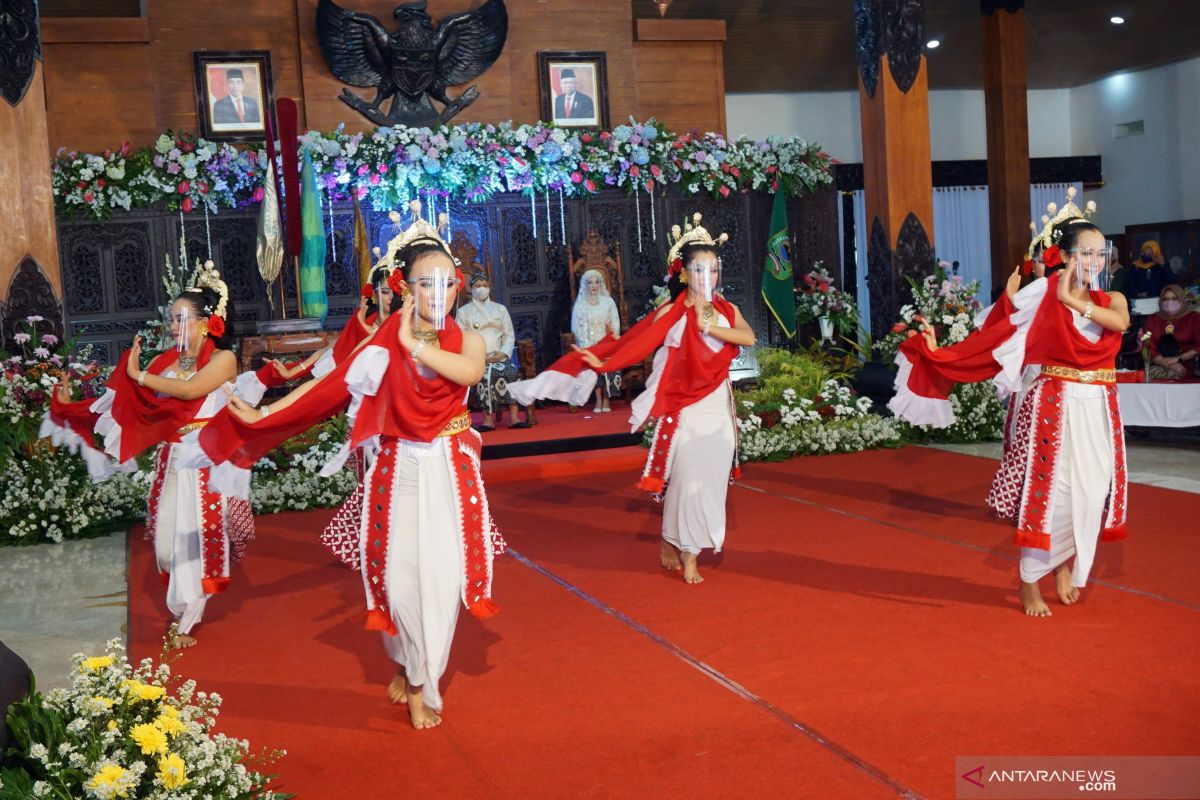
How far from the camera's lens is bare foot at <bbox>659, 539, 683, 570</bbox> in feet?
20.9

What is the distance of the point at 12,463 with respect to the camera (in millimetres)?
8086

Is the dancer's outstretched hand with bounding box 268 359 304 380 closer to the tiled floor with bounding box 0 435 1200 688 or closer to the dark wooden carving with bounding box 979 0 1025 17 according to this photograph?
the tiled floor with bounding box 0 435 1200 688

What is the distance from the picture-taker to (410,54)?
42.9ft

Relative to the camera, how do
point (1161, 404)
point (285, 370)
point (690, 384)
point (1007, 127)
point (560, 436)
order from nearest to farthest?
1. point (285, 370)
2. point (690, 384)
3. point (1161, 404)
4. point (560, 436)
5. point (1007, 127)

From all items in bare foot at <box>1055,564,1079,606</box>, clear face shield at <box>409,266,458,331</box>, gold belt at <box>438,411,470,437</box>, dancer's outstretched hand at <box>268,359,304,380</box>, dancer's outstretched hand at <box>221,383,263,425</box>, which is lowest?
bare foot at <box>1055,564,1079,606</box>

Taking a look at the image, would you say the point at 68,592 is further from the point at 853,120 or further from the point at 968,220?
the point at 968,220

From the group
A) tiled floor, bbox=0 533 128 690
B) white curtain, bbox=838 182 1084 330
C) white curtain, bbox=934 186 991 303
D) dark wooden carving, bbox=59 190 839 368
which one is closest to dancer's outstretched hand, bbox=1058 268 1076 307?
tiled floor, bbox=0 533 128 690

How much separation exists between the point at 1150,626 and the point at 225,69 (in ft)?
35.6

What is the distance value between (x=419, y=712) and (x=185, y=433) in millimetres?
1998

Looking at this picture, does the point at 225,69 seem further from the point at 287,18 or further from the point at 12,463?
the point at 12,463

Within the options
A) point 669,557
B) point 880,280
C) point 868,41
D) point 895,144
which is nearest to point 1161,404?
point 880,280

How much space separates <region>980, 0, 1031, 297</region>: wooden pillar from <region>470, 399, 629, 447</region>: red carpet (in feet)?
17.0

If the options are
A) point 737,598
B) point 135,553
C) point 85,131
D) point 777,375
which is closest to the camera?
point 737,598

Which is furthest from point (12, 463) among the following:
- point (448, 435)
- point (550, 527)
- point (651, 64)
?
point (651, 64)
